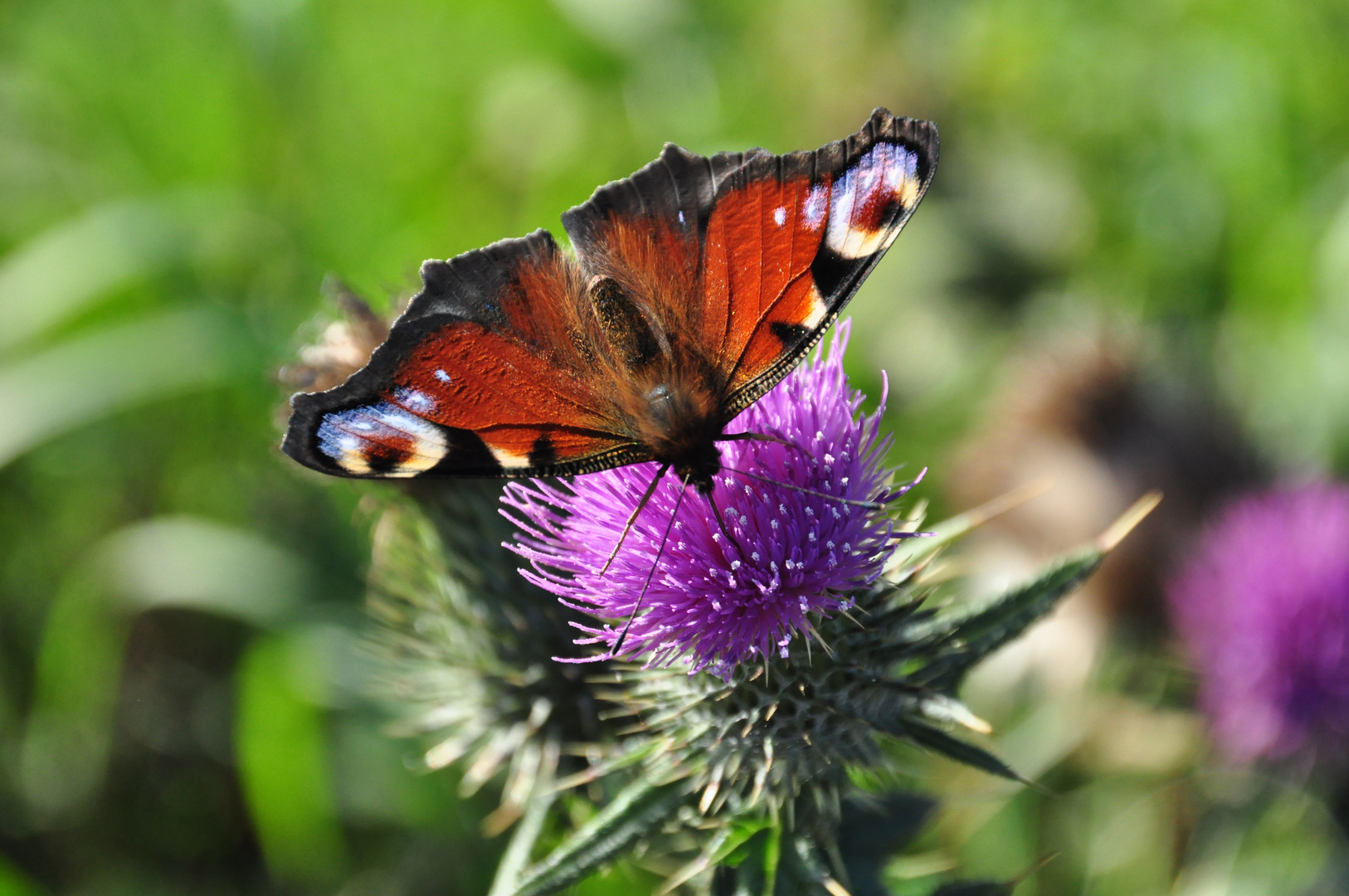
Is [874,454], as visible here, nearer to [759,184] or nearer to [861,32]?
[759,184]

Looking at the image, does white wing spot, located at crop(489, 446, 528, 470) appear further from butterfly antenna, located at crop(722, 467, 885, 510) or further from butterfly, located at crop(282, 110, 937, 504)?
butterfly antenna, located at crop(722, 467, 885, 510)

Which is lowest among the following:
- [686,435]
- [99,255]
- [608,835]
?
[608,835]

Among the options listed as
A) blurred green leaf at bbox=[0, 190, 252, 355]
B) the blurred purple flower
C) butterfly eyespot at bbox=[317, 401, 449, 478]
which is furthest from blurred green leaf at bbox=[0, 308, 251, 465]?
the blurred purple flower

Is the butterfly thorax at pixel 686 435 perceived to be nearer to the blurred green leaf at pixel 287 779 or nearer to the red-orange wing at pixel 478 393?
the red-orange wing at pixel 478 393

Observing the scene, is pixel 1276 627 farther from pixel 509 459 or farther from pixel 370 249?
pixel 370 249

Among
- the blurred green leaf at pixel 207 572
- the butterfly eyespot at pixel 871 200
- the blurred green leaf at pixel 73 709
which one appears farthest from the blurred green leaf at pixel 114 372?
the butterfly eyespot at pixel 871 200

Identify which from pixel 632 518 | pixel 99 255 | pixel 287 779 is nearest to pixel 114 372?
pixel 99 255
